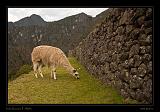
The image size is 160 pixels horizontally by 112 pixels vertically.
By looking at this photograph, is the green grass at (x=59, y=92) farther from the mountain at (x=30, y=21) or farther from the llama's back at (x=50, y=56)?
the mountain at (x=30, y=21)

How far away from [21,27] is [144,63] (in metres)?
2.04

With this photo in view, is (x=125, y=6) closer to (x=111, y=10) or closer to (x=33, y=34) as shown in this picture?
(x=111, y=10)

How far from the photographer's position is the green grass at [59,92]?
20.1 ft

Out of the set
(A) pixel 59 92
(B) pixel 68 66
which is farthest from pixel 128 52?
(B) pixel 68 66

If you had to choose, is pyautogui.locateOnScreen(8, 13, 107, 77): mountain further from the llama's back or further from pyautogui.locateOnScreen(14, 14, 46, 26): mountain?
the llama's back

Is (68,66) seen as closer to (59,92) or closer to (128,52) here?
(59,92)

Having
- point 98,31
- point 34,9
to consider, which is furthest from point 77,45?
point 34,9

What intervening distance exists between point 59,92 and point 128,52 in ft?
4.16

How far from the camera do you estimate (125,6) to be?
5.99m

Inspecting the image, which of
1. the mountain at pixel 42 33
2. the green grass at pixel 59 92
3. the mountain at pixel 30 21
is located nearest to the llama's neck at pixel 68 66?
the mountain at pixel 42 33

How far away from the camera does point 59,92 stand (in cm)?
641

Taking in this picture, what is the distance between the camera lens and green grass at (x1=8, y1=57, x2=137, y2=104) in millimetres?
6137

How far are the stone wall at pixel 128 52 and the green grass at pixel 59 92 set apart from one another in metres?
0.21
